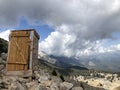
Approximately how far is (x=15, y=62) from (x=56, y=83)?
5.52 meters

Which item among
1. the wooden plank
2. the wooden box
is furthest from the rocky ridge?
the wooden plank

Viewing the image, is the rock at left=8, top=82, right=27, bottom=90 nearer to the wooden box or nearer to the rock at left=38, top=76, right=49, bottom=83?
the rock at left=38, top=76, right=49, bottom=83

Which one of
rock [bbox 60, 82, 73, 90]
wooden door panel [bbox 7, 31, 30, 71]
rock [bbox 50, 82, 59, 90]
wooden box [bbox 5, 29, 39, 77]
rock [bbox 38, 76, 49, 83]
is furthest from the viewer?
wooden door panel [bbox 7, 31, 30, 71]

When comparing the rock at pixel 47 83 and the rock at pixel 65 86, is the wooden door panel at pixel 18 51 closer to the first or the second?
the rock at pixel 47 83

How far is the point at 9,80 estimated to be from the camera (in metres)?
21.1

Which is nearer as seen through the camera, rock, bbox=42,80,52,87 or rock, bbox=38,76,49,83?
rock, bbox=42,80,52,87

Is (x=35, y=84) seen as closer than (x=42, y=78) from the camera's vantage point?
Yes

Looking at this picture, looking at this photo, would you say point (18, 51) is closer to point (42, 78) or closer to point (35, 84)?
point (42, 78)

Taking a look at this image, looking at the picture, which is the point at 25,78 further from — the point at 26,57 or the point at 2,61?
the point at 2,61

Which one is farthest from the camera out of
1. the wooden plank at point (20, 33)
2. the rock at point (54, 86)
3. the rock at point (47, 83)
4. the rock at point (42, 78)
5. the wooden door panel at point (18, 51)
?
the wooden plank at point (20, 33)

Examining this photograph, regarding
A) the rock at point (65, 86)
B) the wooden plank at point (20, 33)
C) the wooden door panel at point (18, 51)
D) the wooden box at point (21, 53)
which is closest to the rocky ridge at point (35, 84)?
the rock at point (65, 86)

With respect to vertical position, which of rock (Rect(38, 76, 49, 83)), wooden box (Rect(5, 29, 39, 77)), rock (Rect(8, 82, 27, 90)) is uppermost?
wooden box (Rect(5, 29, 39, 77))

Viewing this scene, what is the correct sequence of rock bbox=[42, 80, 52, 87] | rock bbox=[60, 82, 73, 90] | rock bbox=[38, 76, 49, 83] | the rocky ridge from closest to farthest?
the rocky ridge, rock bbox=[60, 82, 73, 90], rock bbox=[42, 80, 52, 87], rock bbox=[38, 76, 49, 83]

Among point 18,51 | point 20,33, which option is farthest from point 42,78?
point 20,33
